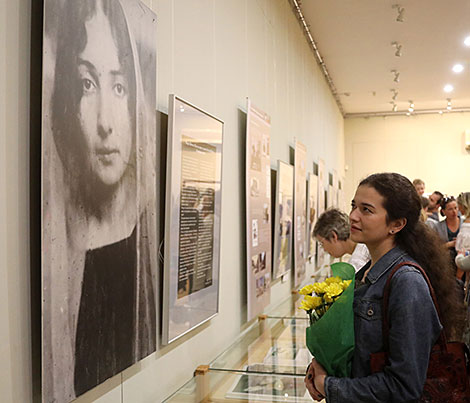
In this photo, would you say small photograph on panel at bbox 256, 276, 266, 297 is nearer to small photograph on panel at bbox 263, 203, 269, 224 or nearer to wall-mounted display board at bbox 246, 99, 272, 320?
wall-mounted display board at bbox 246, 99, 272, 320

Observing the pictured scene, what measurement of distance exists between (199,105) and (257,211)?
153 centimetres

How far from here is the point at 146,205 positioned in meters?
2.56

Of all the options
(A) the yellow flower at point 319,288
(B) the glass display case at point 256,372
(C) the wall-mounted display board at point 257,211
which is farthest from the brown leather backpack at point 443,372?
(C) the wall-mounted display board at point 257,211

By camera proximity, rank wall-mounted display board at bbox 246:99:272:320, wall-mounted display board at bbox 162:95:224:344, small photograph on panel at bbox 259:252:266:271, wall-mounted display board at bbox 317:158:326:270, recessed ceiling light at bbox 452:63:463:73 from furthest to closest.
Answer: recessed ceiling light at bbox 452:63:463:73 < wall-mounted display board at bbox 317:158:326:270 < small photograph on panel at bbox 259:252:266:271 < wall-mounted display board at bbox 246:99:272:320 < wall-mounted display board at bbox 162:95:224:344

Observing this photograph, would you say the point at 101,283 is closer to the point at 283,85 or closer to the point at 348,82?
the point at 283,85

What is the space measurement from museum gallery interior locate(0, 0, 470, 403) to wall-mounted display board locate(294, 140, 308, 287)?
192 mm

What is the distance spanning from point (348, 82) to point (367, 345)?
471 inches

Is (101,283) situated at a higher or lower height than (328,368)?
higher

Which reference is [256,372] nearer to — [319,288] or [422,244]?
[319,288]

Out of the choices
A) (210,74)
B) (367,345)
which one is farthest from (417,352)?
(210,74)

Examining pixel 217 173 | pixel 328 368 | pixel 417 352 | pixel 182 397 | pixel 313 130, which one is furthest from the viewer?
pixel 313 130

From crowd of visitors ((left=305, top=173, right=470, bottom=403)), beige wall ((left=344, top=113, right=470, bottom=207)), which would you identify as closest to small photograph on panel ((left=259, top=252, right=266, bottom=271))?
crowd of visitors ((left=305, top=173, right=470, bottom=403))

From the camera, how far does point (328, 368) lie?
79.7 inches

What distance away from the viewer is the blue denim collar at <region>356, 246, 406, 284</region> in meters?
2.00
